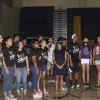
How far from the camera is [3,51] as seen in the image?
29.4 feet

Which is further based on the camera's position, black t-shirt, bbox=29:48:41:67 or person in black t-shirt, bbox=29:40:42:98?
person in black t-shirt, bbox=29:40:42:98

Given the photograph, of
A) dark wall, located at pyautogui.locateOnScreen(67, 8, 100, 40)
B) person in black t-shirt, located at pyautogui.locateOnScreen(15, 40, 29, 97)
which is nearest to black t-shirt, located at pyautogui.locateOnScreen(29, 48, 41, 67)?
person in black t-shirt, located at pyautogui.locateOnScreen(15, 40, 29, 97)

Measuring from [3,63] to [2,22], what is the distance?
23.7 ft

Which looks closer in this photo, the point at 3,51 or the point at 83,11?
the point at 3,51

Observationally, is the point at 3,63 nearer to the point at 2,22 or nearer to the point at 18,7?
the point at 2,22

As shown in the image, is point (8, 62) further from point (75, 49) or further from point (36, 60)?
point (75, 49)

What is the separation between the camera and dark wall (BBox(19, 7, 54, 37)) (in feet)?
63.8

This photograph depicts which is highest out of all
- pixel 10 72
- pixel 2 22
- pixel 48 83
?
pixel 2 22

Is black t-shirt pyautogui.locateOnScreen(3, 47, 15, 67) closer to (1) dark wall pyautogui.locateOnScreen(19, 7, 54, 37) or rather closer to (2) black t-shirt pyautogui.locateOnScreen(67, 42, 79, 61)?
(2) black t-shirt pyautogui.locateOnScreen(67, 42, 79, 61)

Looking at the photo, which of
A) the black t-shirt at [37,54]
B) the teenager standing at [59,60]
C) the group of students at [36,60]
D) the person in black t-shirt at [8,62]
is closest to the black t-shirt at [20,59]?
the group of students at [36,60]

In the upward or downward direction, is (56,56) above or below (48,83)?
above

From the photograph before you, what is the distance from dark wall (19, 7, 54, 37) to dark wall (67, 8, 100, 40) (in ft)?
3.73

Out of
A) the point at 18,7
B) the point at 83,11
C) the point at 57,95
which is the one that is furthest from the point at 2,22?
the point at 57,95

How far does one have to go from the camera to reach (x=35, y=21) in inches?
766
